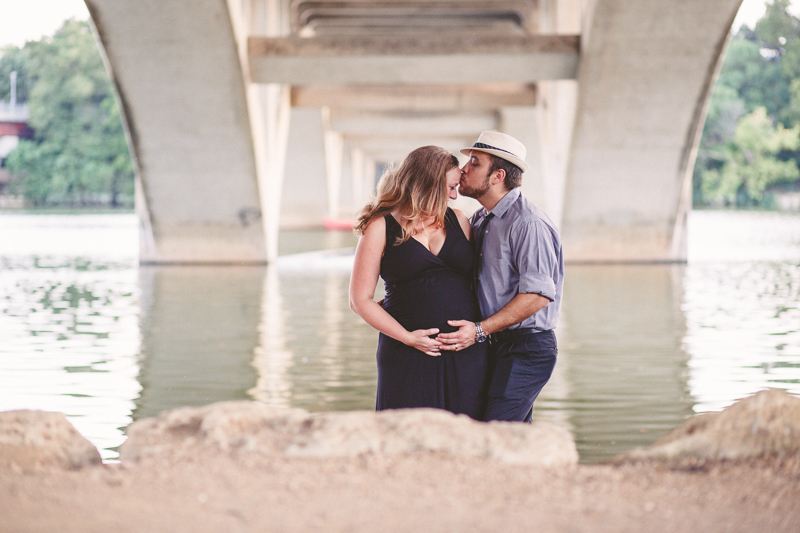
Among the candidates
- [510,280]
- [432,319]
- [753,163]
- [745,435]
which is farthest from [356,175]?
[745,435]

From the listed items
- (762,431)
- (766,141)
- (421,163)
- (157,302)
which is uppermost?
(766,141)

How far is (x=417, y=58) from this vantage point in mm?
16141

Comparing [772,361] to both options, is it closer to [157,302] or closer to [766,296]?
[766,296]

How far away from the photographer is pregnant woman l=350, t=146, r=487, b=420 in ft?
11.9

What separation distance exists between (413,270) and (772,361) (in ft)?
16.0

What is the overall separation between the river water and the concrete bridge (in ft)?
6.68

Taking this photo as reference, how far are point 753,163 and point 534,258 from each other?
75557mm

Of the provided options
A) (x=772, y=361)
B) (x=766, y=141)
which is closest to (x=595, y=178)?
(x=772, y=361)

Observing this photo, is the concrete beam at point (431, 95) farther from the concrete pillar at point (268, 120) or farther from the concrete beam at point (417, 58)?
the concrete beam at point (417, 58)

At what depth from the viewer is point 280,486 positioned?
2.47m

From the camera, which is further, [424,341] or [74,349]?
[74,349]

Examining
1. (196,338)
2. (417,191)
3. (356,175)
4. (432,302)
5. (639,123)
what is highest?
(639,123)

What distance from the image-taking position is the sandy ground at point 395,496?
2258 mm

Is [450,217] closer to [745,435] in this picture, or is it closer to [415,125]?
[745,435]
